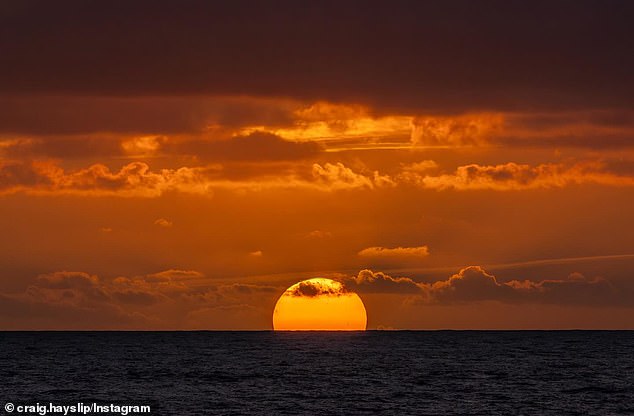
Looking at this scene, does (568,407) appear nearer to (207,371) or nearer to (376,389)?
(376,389)

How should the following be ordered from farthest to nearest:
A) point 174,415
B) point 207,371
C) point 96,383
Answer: point 207,371 → point 96,383 → point 174,415

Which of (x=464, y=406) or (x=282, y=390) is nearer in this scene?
(x=464, y=406)

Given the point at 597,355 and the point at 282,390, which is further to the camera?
the point at 597,355

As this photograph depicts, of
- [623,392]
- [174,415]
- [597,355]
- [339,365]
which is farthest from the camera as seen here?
[597,355]

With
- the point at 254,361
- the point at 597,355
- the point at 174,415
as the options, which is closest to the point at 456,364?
the point at 254,361

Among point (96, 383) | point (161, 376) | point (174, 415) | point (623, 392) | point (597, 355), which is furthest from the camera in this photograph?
point (597, 355)

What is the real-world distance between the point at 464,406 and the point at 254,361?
270 feet

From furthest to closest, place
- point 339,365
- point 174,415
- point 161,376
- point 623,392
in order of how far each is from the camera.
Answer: point 339,365 → point 161,376 → point 623,392 → point 174,415

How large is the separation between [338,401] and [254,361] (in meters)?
75.9

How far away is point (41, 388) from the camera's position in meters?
107

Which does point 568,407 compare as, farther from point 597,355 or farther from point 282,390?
point 597,355

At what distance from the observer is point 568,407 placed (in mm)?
92000

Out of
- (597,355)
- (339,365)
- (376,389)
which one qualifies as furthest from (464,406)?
(597,355)

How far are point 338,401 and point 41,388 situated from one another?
32.4 meters
